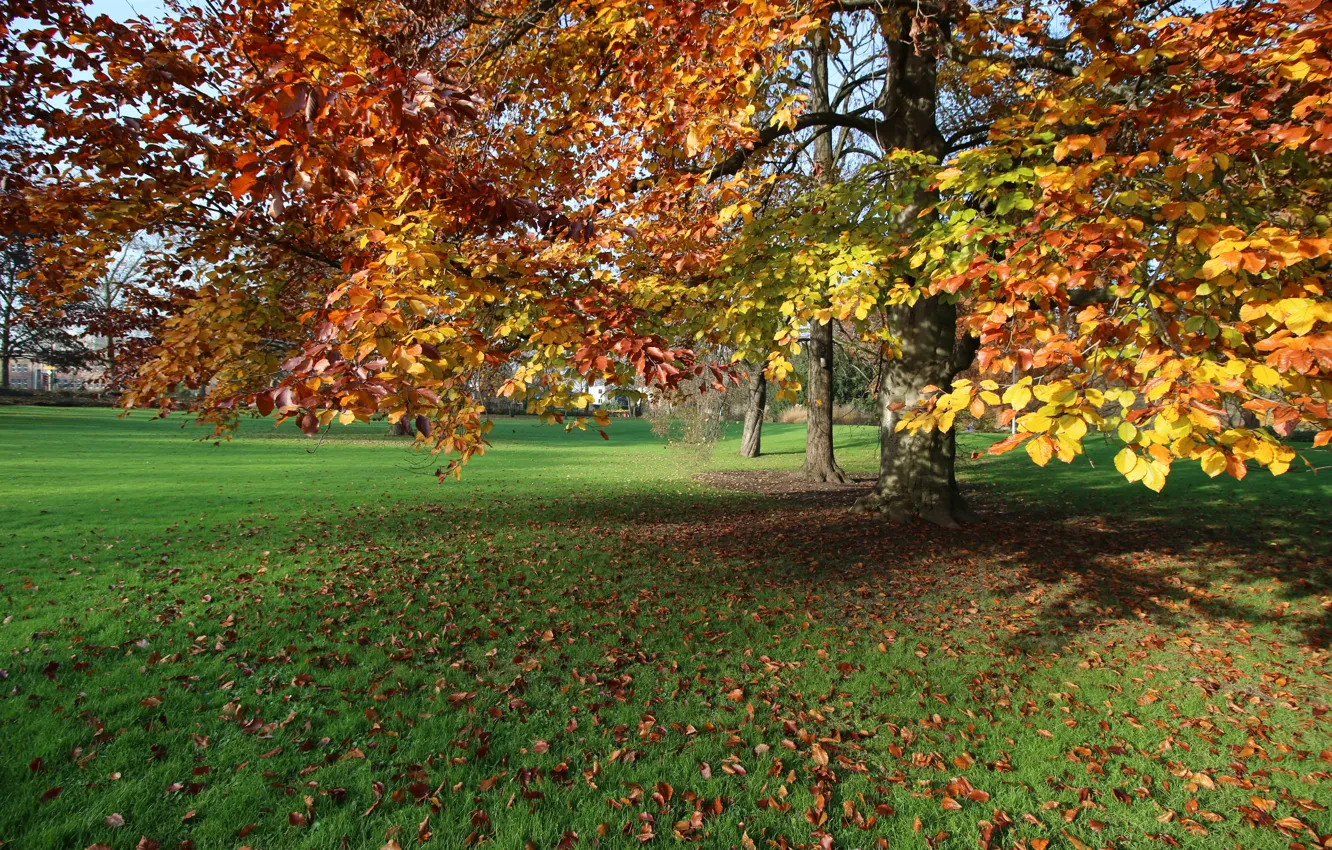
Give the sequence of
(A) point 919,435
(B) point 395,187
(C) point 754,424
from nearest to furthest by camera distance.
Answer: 1. (B) point 395,187
2. (A) point 919,435
3. (C) point 754,424

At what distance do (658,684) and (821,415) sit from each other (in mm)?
13034

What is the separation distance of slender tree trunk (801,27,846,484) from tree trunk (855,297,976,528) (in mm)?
4074

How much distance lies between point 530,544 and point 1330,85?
8484 millimetres

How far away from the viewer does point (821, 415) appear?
55.2 feet

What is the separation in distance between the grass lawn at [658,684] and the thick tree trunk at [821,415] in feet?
21.6

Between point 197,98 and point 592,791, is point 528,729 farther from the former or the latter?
point 197,98

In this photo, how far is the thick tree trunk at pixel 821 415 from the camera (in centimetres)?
1546

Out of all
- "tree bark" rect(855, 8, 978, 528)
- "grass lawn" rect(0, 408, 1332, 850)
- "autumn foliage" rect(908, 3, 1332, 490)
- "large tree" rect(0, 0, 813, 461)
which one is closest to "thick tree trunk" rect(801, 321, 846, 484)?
"tree bark" rect(855, 8, 978, 528)

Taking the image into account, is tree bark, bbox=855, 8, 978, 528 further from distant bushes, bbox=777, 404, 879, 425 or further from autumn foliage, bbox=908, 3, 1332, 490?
distant bushes, bbox=777, 404, 879, 425

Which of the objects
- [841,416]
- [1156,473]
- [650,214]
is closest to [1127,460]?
[1156,473]

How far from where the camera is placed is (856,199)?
7.29 meters

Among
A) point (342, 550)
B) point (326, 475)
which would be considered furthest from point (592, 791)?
point (326, 475)

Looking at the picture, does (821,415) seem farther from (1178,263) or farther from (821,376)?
(1178,263)

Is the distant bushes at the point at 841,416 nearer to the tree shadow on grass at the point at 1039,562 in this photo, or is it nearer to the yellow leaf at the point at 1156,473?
the tree shadow on grass at the point at 1039,562
